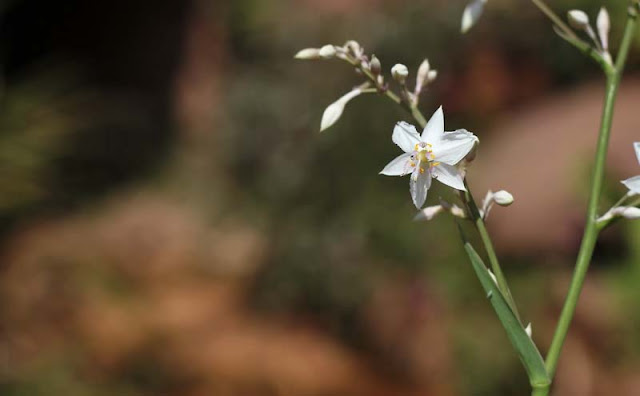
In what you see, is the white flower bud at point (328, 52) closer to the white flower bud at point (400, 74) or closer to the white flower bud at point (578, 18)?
the white flower bud at point (400, 74)

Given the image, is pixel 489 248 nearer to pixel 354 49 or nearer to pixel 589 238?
pixel 589 238

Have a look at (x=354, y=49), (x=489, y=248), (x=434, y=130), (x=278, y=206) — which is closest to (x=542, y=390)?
(x=489, y=248)

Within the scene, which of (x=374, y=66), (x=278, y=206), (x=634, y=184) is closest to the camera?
(x=634, y=184)

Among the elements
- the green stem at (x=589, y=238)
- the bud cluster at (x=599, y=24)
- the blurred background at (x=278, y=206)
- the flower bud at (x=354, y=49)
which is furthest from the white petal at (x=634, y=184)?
the blurred background at (x=278, y=206)

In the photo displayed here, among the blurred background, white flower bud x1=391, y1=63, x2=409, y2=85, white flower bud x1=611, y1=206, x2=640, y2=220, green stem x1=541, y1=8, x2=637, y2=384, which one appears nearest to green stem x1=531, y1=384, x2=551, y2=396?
green stem x1=541, y1=8, x2=637, y2=384

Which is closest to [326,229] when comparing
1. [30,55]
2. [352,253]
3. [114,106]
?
[352,253]

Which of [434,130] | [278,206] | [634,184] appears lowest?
[278,206]
